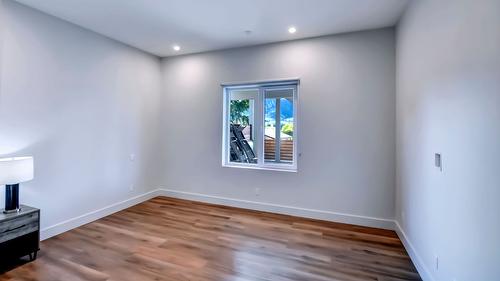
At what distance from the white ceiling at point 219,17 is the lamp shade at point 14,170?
1743 millimetres

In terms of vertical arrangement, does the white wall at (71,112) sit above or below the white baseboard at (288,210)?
above

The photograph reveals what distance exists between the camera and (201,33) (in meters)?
3.55

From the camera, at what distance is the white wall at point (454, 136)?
1263mm

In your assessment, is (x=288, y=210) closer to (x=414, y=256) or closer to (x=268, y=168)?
(x=268, y=168)

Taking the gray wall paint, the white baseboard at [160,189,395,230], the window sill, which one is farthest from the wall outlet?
the window sill

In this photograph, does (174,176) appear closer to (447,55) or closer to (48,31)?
(48,31)

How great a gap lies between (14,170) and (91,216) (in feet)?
4.63

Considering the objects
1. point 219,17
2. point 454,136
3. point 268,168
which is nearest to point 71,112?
point 219,17

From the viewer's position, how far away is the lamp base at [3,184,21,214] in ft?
7.98

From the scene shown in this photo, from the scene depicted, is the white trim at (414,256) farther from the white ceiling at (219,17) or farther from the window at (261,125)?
the white ceiling at (219,17)

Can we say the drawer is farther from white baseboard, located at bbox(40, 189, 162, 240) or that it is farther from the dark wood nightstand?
white baseboard, located at bbox(40, 189, 162, 240)

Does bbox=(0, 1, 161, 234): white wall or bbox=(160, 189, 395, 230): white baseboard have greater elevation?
bbox=(0, 1, 161, 234): white wall

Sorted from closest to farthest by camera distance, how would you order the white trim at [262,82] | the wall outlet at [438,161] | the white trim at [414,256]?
1. the wall outlet at [438,161]
2. the white trim at [414,256]
3. the white trim at [262,82]

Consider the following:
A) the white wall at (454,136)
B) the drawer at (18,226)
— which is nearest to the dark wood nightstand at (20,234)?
the drawer at (18,226)
